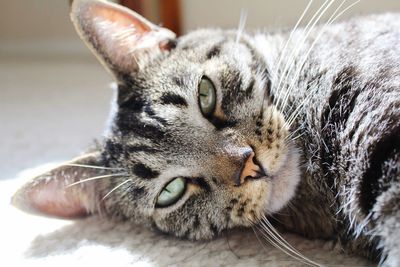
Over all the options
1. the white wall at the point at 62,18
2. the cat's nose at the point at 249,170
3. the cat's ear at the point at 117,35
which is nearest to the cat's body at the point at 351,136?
the cat's nose at the point at 249,170

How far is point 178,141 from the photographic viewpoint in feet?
3.34

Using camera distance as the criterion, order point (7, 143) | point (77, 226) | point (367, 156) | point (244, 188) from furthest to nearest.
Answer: point (7, 143)
point (77, 226)
point (244, 188)
point (367, 156)

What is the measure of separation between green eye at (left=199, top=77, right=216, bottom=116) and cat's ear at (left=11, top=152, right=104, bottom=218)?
0.29 m

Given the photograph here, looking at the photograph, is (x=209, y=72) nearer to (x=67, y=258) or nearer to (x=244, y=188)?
(x=244, y=188)

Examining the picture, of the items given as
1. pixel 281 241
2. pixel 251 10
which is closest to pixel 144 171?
pixel 281 241

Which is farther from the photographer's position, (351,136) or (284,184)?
(284,184)

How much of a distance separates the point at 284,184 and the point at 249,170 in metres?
0.09

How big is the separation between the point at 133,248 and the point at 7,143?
0.96 metres

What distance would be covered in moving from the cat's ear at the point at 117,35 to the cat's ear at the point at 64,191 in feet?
0.76

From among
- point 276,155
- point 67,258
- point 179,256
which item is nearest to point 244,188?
point 276,155

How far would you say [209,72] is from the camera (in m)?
1.07

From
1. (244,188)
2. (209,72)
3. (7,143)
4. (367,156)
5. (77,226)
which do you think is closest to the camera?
(367,156)

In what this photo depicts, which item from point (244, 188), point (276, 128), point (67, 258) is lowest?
point (67, 258)

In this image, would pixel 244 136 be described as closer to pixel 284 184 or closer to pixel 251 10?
pixel 284 184
